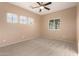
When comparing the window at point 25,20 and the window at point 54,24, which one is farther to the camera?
the window at point 54,24

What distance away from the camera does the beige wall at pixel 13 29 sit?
4.29 m

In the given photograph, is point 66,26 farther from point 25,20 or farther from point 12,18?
point 12,18

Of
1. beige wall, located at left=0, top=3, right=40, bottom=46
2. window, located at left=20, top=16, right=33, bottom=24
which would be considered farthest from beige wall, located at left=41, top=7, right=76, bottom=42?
window, located at left=20, top=16, right=33, bottom=24

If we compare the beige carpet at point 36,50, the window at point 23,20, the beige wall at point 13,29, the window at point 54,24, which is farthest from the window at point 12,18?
the window at point 54,24

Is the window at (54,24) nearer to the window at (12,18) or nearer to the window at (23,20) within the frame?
the window at (23,20)

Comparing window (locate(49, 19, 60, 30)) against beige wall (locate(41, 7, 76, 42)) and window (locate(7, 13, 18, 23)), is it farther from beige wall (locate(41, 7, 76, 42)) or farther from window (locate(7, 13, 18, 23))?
window (locate(7, 13, 18, 23))

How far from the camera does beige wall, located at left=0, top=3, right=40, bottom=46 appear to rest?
429 cm

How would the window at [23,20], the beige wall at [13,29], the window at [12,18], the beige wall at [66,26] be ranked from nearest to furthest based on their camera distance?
the beige wall at [13,29] < the window at [12,18] < the window at [23,20] < the beige wall at [66,26]

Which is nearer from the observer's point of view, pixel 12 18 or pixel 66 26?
pixel 12 18

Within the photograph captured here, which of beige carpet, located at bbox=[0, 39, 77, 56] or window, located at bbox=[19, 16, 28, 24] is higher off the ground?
window, located at bbox=[19, 16, 28, 24]

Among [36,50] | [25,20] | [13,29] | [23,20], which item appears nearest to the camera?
[36,50]

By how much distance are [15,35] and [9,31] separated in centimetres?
56

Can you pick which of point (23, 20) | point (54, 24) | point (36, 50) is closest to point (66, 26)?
point (54, 24)

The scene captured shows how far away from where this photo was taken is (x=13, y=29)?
4977 mm
